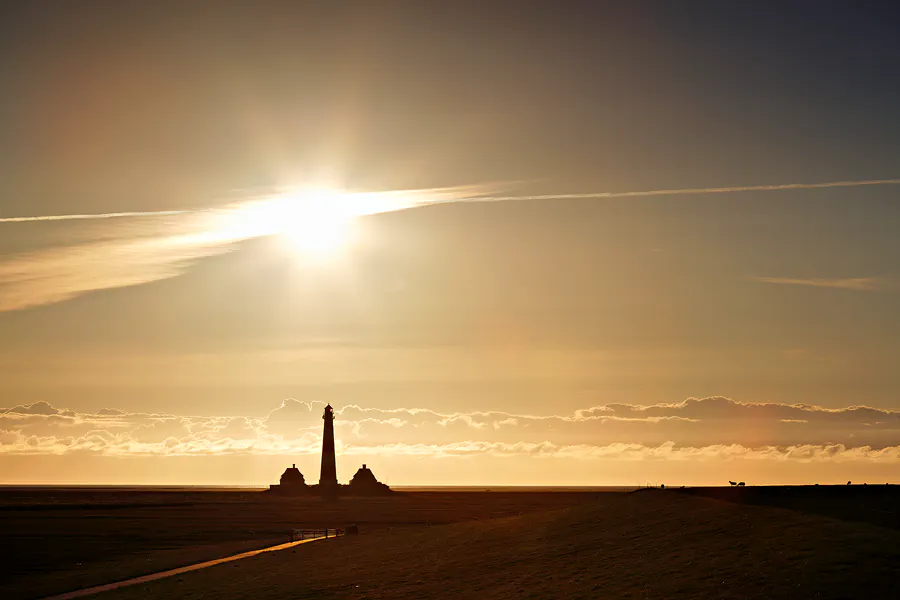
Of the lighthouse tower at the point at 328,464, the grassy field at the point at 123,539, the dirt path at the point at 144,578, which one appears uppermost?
the lighthouse tower at the point at 328,464

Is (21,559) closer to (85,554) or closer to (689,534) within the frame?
(85,554)

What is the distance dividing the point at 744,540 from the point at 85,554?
163ft

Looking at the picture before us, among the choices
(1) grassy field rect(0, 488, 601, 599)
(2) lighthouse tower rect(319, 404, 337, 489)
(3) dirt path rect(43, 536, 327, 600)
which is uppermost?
(2) lighthouse tower rect(319, 404, 337, 489)

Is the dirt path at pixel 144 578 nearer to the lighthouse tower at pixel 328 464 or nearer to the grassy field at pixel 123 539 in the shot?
the grassy field at pixel 123 539

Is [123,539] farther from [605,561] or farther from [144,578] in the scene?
[605,561]

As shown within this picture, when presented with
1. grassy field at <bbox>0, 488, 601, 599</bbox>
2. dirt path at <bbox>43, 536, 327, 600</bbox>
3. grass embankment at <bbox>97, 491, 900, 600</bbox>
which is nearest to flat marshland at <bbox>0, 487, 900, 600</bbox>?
grass embankment at <bbox>97, 491, 900, 600</bbox>

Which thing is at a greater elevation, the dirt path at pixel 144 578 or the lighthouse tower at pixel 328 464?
the lighthouse tower at pixel 328 464

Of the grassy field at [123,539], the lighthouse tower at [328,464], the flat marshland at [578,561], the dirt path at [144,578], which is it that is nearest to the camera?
the flat marshland at [578,561]

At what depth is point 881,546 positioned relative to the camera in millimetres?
29453

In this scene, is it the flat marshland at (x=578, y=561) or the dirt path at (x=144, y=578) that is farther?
the dirt path at (x=144, y=578)

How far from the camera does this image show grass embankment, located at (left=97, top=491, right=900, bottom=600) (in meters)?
28.7

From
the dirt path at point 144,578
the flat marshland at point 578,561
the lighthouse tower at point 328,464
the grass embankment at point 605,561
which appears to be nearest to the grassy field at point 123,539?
the flat marshland at point 578,561

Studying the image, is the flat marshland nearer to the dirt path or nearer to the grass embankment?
the grass embankment

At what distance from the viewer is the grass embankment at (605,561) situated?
28.7m
